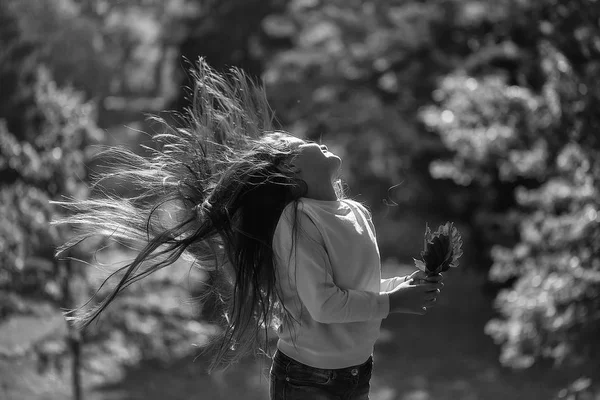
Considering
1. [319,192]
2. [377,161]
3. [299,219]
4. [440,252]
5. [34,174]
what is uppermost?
[377,161]

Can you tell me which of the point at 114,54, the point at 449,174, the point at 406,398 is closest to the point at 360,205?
the point at 449,174

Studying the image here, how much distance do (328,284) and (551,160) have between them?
2.82m

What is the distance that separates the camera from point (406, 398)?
7.59m

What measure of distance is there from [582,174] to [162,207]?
102 inches

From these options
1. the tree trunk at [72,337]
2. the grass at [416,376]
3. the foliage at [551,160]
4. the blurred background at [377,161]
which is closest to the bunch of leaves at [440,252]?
the blurred background at [377,161]

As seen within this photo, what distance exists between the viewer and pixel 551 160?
16.1 ft

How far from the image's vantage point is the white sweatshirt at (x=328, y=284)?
2525 millimetres

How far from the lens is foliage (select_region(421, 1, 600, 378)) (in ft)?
14.4

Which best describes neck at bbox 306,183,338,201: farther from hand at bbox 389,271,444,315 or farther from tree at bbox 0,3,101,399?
tree at bbox 0,3,101,399

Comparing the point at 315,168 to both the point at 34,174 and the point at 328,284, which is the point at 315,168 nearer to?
the point at 328,284

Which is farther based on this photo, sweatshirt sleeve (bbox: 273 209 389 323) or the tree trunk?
the tree trunk

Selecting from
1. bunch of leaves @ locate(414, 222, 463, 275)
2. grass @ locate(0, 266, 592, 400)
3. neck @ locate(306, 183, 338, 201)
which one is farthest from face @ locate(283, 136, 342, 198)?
grass @ locate(0, 266, 592, 400)

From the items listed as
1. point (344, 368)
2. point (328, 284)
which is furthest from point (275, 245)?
point (344, 368)

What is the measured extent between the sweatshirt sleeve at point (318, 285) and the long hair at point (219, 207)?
Result: 11 centimetres
